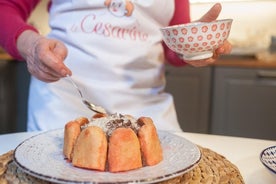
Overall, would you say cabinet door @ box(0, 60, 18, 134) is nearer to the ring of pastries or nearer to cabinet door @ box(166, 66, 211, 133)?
cabinet door @ box(166, 66, 211, 133)

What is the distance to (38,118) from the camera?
88cm

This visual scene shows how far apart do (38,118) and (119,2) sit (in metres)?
0.33

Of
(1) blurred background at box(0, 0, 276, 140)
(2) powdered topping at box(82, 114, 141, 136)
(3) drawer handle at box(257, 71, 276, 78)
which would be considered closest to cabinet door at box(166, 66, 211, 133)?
(1) blurred background at box(0, 0, 276, 140)

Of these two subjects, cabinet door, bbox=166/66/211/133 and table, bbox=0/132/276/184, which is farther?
cabinet door, bbox=166/66/211/133

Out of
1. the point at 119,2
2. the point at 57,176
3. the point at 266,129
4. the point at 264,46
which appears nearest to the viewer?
the point at 57,176

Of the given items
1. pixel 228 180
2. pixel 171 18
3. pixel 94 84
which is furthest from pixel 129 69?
pixel 228 180

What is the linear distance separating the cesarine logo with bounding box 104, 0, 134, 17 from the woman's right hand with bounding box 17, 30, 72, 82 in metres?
0.21

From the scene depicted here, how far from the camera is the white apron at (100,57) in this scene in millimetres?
862

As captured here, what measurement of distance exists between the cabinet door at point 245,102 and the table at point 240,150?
1.22 m

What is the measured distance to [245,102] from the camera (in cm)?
197

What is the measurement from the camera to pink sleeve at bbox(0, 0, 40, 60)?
0.81 metres

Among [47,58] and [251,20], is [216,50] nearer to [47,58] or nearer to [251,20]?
[47,58]

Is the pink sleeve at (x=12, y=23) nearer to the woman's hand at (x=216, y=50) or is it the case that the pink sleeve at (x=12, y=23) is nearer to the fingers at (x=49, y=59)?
the fingers at (x=49, y=59)

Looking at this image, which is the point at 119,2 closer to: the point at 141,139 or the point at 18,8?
the point at 18,8
